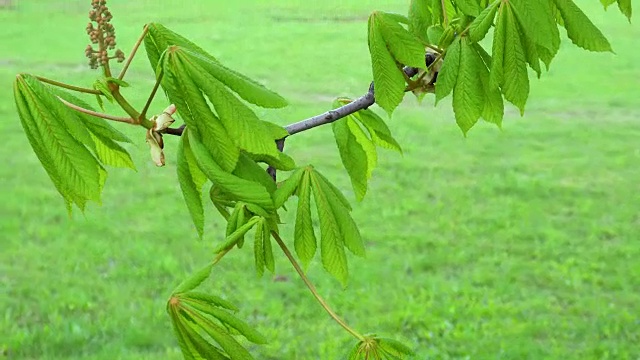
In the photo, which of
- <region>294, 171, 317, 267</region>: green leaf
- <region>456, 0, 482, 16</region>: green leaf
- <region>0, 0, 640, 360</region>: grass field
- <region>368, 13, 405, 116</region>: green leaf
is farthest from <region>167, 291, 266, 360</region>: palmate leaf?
<region>0, 0, 640, 360</region>: grass field

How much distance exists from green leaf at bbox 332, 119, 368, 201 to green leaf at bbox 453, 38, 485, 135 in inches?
7.4

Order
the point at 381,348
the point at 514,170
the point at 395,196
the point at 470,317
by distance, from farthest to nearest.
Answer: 1. the point at 514,170
2. the point at 395,196
3. the point at 470,317
4. the point at 381,348

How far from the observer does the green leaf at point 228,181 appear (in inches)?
22.2

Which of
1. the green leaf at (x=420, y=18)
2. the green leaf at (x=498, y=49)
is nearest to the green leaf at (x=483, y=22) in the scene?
the green leaf at (x=498, y=49)

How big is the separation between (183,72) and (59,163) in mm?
115

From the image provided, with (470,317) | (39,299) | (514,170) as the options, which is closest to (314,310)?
(470,317)

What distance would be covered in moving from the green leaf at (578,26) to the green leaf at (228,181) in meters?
0.32

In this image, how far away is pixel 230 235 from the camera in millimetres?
624

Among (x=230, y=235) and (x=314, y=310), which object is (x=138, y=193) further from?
(x=230, y=235)

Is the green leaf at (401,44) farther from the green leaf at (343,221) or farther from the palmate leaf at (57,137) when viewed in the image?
the palmate leaf at (57,137)

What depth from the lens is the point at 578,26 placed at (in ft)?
2.36

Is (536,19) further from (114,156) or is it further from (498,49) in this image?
(114,156)

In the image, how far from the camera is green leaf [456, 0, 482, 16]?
0.72m

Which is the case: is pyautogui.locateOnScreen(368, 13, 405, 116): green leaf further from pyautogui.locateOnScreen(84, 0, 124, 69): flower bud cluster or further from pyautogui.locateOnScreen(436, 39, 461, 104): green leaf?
pyautogui.locateOnScreen(84, 0, 124, 69): flower bud cluster
